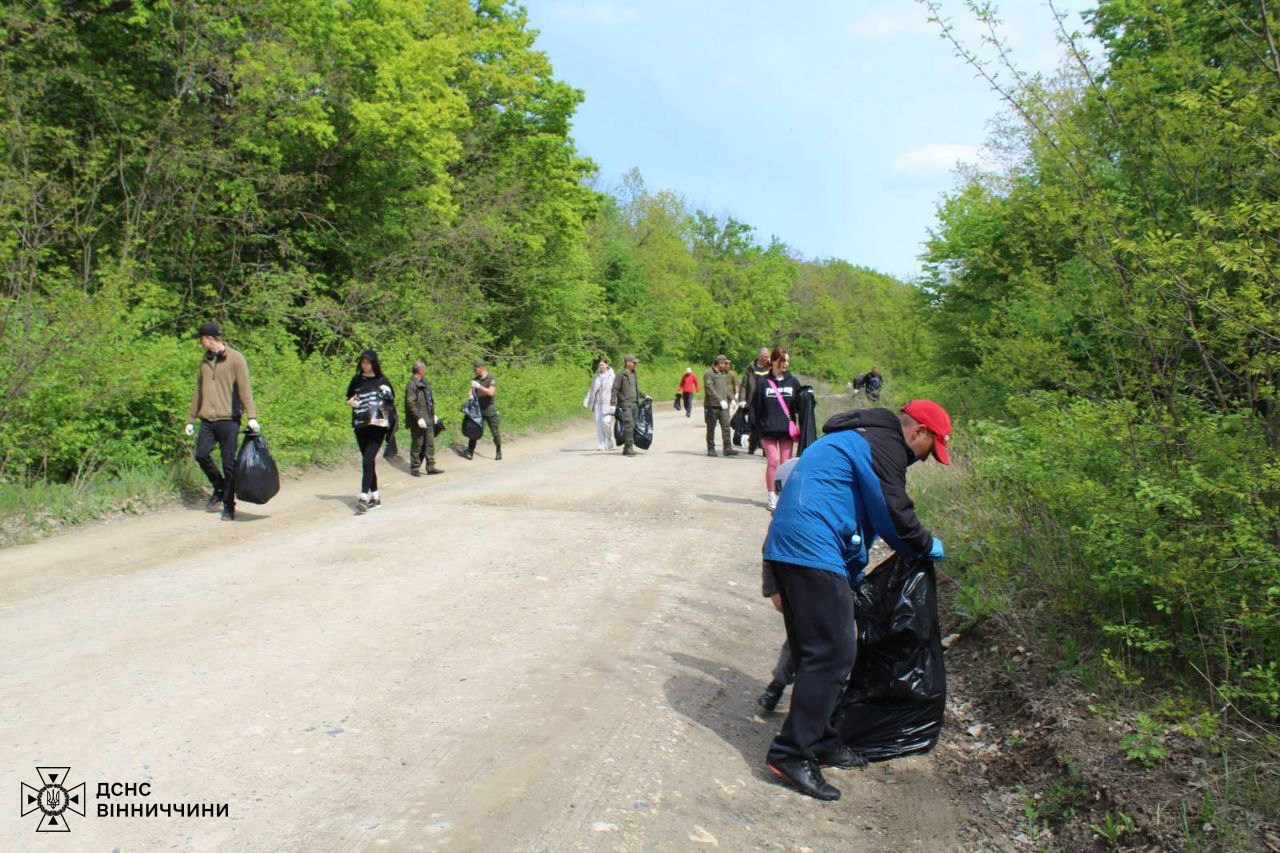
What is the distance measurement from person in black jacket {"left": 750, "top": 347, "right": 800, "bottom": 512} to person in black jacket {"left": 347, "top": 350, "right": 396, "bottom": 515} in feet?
14.9

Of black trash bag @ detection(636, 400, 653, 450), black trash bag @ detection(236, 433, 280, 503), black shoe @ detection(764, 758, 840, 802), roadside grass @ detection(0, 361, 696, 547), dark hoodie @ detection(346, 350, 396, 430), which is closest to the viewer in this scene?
black shoe @ detection(764, 758, 840, 802)

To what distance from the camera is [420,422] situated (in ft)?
47.0

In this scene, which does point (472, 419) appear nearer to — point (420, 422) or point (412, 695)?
point (420, 422)

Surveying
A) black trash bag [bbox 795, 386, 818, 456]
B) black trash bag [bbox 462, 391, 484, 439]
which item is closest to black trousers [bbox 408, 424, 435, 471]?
black trash bag [bbox 462, 391, 484, 439]

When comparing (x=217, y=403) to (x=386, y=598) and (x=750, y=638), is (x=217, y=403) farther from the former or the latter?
(x=750, y=638)

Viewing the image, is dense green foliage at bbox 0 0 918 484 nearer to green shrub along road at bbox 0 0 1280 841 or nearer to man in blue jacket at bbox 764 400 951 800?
green shrub along road at bbox 0 0 1280 841

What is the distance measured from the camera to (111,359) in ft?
34.1

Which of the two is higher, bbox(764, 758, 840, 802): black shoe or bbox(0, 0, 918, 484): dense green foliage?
bbox(0, 0, 918, 484): dense green foliage

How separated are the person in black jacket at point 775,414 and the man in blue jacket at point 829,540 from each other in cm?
669

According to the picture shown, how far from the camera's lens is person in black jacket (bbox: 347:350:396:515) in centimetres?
1048

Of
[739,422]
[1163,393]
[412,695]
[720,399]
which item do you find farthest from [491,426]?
[1163,393]

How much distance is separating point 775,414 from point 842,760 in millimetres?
6913

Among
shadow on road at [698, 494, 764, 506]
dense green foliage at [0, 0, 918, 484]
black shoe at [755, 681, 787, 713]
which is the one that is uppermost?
dense green foliage at [0, 0, 918, 484]

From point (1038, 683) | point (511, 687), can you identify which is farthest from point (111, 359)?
point (1038, 683)
